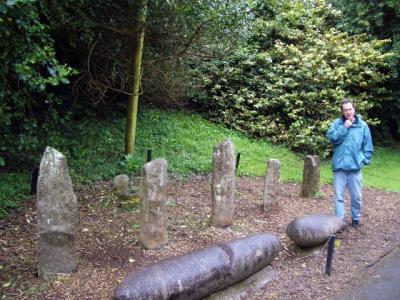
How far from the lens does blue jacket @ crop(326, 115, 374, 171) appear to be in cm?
685

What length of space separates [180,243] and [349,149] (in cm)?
310

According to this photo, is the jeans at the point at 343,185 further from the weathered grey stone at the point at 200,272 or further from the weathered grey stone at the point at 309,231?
the weathered grey stone at the point at 200,272

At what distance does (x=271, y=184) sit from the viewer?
300 inches

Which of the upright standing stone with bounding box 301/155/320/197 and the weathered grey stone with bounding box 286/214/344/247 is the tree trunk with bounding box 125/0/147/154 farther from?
the weathered grey stone with bounding box 286/214/344/247

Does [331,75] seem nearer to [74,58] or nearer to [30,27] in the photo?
[74,58]

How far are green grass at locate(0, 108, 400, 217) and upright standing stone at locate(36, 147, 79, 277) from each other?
2.12 meters

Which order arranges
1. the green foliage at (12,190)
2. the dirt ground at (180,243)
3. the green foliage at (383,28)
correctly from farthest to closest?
the green foliage at (383,28) → the green foliage at (12,190) → the dirt ground at (180,243)

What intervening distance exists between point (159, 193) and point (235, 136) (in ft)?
28.6

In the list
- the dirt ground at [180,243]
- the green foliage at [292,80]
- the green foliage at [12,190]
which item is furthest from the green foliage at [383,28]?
the green foliage at [12,190]

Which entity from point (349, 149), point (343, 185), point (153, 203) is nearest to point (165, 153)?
point (343, 185)

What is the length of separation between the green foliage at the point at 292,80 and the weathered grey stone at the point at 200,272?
888 centimetres

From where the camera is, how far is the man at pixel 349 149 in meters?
6.85

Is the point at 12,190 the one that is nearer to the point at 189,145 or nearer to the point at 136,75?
the point at 136,75

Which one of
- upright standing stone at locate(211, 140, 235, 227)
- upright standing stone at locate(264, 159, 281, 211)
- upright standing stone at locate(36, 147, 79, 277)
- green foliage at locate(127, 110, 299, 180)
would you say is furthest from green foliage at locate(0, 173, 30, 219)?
upright standing stone at locate(264, 159, 281, 211)
